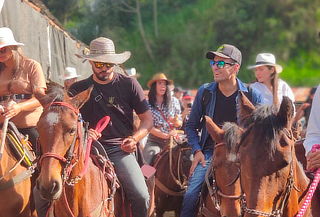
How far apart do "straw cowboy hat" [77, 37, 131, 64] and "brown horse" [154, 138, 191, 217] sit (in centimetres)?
347

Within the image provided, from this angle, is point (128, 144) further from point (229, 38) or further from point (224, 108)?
point (229, 38)

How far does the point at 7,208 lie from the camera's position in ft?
23.1

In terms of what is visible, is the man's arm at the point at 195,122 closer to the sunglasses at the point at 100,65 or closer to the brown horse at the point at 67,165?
the sunglasses at the point at 100,65

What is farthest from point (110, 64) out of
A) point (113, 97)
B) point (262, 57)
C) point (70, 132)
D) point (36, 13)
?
point (36, 13)

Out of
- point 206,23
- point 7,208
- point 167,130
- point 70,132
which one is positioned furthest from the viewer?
point 206,23

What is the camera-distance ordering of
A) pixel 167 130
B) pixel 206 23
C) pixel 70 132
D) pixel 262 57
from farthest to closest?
pixel 206 23, pixel 167 130, pixel 262 57, pixel 70 132

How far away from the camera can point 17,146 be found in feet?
23.7

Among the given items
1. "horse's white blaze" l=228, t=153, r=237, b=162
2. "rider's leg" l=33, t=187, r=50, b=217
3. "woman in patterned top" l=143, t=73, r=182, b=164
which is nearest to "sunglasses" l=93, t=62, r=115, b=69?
"rider's leg" l=33, t=187, r=50, b=217

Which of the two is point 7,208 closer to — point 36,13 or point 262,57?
point 262,57

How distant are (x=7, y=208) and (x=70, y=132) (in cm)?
152

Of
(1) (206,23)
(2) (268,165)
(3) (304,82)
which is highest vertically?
(2) (268,165)

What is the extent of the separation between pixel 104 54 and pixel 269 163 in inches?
123

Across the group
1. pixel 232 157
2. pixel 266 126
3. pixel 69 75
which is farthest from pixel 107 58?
pixel 69 75

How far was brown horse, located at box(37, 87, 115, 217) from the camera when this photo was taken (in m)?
5.75
